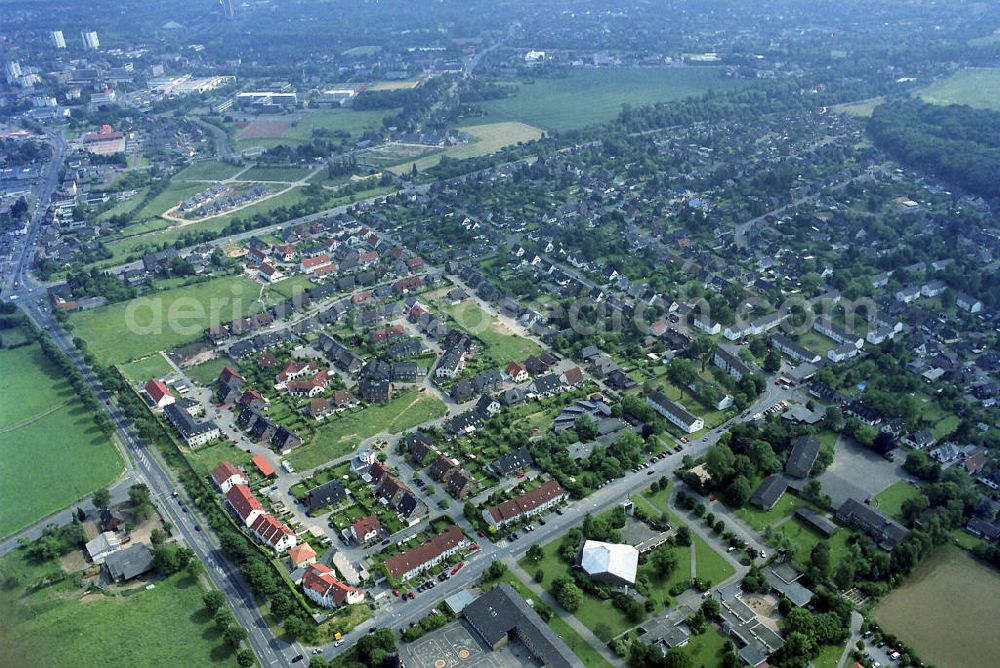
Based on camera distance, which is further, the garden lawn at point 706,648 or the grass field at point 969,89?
the grass field at point 969,89

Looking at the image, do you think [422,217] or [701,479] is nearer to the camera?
[701,479]

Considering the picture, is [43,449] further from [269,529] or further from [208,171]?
[208,171]

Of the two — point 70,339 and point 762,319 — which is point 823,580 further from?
point 70,339

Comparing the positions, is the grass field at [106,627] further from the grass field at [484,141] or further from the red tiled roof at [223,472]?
the grass field at [484,141]

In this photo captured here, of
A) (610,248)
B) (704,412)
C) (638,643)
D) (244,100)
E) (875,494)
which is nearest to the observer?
(638,643)

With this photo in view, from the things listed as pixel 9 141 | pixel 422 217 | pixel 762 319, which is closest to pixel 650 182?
pixel 422 217

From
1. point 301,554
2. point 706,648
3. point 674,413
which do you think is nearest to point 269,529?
point 301,554

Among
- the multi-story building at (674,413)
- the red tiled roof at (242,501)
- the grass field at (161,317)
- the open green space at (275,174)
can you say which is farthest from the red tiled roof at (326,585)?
the open green space at (275,174)
